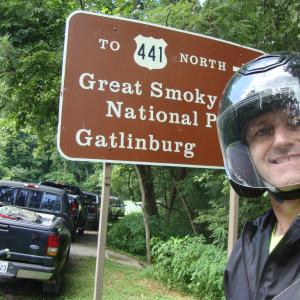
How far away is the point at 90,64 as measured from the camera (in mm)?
2877

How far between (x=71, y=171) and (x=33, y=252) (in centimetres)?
3467

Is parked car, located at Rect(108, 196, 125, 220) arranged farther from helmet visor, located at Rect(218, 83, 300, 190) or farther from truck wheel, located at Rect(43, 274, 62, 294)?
helmet visor, located at Rect(218, 83, 300, 190)

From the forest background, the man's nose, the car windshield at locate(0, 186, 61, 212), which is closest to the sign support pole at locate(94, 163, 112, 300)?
the man's nose

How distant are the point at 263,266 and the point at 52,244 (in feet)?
17.3

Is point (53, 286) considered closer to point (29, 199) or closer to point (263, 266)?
point (29, 199)

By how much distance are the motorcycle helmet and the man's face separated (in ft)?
0.05

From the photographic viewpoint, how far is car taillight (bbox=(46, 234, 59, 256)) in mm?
6363

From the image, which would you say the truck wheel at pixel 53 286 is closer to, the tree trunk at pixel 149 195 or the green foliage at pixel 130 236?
the green foliage at pixel 130 236

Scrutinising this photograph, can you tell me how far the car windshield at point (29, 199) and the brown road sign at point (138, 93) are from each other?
5545 millimetres

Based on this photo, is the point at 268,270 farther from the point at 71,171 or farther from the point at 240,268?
the point at 71,171

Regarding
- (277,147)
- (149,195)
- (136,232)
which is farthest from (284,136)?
(149,195)

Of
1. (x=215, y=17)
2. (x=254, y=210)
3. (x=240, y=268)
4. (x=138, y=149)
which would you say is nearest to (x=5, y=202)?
(x=254, y=210)

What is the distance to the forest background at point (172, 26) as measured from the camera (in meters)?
5.99

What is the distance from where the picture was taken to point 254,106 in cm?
162
